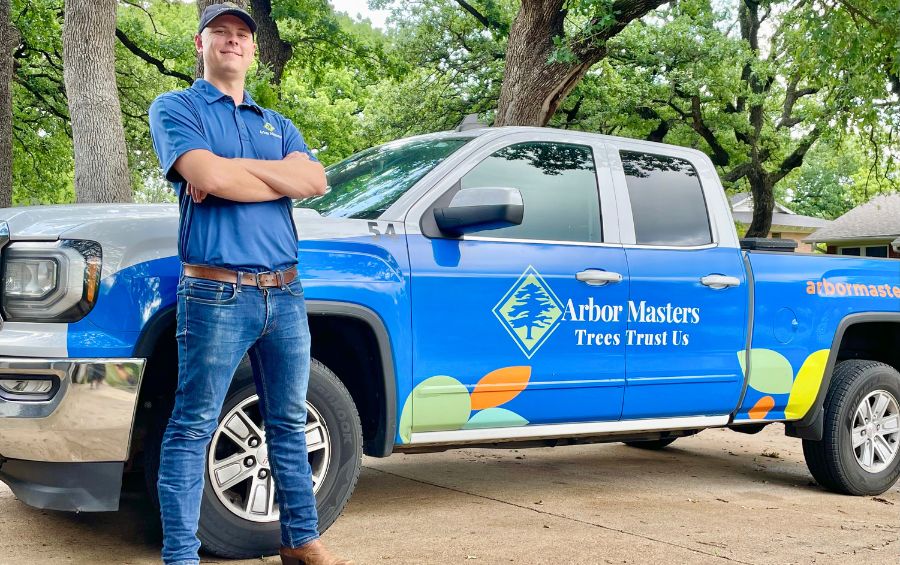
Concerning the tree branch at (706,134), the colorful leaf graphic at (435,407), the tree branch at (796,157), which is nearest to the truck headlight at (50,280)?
the colorful leaf graphic at (435,407)

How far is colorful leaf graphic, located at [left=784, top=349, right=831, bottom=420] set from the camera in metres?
5.84

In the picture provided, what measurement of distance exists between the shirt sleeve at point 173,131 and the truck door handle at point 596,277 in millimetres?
2149

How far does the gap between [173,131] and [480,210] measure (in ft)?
4.64

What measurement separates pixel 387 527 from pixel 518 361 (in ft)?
3.26

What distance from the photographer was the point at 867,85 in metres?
14.5

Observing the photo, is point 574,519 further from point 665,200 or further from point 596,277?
point 665,200

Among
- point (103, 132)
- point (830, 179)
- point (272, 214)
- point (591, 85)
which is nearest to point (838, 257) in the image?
point (272, 214)

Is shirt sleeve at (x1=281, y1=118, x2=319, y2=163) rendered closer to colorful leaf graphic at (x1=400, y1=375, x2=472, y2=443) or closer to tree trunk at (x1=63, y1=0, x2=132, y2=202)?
colorful leaf graphic at (x1=400, y1=375, x2=472, y2=443)

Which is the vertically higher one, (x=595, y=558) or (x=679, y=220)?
(x=679, y=220)

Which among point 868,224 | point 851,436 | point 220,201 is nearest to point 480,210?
point 220,201

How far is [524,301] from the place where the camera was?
471 centimetres

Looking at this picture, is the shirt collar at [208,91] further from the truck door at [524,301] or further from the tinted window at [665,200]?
the tinted window at [665,200]

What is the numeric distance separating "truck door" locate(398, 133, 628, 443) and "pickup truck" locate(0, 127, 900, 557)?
1 cm

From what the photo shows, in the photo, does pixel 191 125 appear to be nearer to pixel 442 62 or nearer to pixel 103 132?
pixel 103 132
